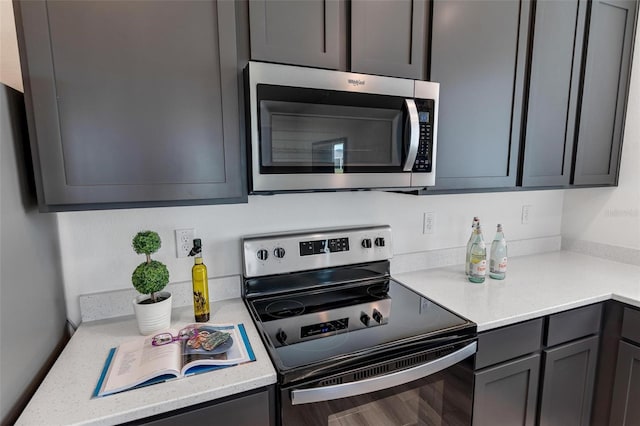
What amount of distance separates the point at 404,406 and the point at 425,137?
0.94 m

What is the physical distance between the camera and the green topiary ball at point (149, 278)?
1.07 m

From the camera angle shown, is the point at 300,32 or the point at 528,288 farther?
the point at 528,288

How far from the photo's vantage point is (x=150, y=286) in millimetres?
1069

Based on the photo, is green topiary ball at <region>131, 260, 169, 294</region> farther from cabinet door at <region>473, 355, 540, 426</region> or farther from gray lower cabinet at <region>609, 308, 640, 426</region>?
gray lower cabinet at <region>609, 308, 640, 426</region>

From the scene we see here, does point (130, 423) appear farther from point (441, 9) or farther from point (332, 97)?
point (441, 9)

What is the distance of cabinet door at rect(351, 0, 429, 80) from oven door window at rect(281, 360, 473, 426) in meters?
1.07

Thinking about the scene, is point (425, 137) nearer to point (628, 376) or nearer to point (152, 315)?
point (152, 315)

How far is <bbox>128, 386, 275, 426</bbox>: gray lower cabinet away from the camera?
83cm

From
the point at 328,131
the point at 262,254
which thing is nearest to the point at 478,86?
the point at 328,131

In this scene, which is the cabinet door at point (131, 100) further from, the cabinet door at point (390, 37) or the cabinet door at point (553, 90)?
the cabinet door at point (553, 90)

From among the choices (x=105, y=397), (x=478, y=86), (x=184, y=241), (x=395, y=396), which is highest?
(x=478, y=86)

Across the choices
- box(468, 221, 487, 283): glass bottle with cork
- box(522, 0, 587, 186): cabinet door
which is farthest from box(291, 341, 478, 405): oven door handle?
box(522, 0, 587, 186): cabinet door

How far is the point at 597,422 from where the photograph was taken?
155cm

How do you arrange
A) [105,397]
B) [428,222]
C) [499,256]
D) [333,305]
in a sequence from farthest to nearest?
1. [428,222]
2. [499,256]
3. [333,305]
4. [105,397]
